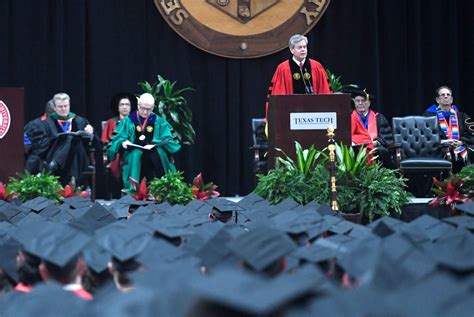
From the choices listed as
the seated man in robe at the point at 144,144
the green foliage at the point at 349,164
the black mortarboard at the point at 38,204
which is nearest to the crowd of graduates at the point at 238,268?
the black mortarboard at the point at 38,204

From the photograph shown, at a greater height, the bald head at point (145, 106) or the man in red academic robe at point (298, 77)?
the man in red academic robe at point (298, 77)

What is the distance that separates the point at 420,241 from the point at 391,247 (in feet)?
1.55

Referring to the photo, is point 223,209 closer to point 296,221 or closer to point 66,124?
point 296,221

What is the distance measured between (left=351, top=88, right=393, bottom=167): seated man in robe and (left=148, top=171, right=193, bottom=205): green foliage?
10.7ft

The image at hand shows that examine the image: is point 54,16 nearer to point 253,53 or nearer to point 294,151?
point 253,53

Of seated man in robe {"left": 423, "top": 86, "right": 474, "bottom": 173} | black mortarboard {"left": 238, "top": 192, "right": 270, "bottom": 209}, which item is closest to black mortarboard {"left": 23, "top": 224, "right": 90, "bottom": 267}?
black mortarboard {"left": 238, "top": 192, "right": 270, "bottom": 209}

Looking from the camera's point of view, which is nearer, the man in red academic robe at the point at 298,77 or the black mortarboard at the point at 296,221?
the black mortarboard at the point at 296,221

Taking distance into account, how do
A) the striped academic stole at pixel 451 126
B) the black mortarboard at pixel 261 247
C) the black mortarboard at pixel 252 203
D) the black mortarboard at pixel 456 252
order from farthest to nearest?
the striped academic stole at pixel 451 126, the black mortarboard at pixel 252 203, the black mortarboard at pixel 261 247, the black mortarboard at pixel 456 252

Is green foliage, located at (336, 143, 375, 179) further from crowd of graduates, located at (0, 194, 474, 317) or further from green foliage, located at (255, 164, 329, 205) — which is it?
crowd of graduates, located at (0, 194, 474, 317)

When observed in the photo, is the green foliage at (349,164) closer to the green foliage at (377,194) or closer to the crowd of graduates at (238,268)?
the green foliage at (377,194)

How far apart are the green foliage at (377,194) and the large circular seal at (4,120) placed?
10.7ft

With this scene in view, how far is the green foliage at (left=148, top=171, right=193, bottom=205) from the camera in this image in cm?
764

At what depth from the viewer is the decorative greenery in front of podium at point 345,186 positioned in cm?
682

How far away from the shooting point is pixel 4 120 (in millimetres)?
8250
